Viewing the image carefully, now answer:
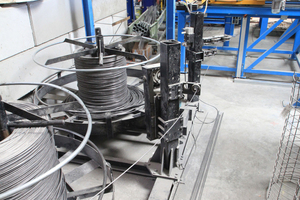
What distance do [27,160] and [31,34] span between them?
2.29 metres

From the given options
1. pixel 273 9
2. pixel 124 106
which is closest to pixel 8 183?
pixel 124 106

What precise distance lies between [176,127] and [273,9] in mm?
2852

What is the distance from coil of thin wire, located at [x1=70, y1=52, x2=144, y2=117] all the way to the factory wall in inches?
31.0

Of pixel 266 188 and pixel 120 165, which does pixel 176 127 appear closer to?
pixel 120 165

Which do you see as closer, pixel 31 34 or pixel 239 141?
pixel 239 141

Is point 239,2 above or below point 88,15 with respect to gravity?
above

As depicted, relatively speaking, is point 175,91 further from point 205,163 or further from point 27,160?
point 27,160

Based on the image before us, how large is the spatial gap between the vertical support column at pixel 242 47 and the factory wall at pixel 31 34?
2808 mm

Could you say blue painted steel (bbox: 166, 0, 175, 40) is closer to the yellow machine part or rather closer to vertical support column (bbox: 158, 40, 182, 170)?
the yellow machine part

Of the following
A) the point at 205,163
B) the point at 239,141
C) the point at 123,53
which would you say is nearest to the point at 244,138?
the point at 239,141

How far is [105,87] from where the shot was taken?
281 cm

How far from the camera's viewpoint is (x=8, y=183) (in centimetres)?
140

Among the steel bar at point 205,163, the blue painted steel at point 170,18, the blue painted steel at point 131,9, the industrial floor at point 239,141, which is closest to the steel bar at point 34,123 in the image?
the industrial floor at point 239,141

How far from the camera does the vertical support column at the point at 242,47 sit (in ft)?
14.3
